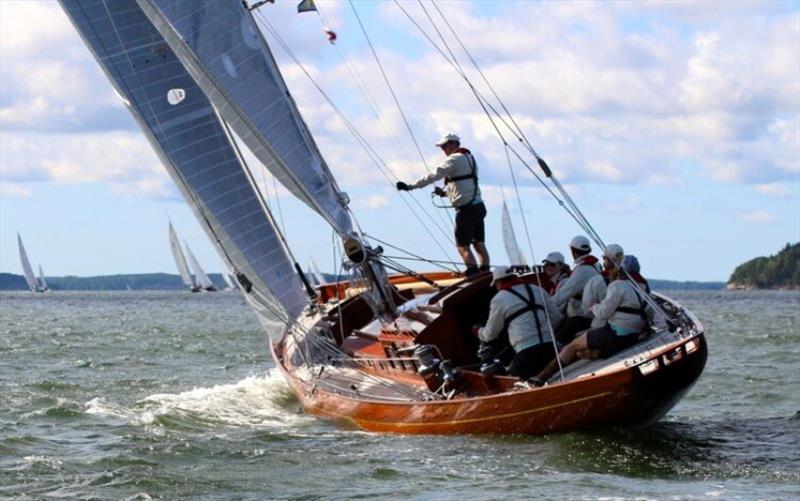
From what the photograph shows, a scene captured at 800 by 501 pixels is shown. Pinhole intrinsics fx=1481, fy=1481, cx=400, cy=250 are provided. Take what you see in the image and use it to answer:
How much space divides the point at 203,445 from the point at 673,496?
5206 mm

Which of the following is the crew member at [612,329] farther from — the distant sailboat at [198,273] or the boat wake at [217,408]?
the distant sailboat at [198,273]

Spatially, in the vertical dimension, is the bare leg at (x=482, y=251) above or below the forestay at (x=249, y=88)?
below

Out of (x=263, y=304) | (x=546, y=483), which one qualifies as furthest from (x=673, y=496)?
(x=263, y=304)

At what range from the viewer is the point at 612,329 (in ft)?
45.5

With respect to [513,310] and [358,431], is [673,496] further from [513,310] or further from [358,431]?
[358,431]

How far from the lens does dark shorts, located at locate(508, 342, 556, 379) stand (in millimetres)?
14000

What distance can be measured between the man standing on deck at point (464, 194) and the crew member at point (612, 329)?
3355mm

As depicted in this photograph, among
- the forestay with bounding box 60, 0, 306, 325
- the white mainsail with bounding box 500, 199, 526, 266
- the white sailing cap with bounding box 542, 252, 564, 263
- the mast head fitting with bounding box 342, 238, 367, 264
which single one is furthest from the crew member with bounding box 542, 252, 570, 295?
the white mainsail with bounding box 500, 199, 526, 266

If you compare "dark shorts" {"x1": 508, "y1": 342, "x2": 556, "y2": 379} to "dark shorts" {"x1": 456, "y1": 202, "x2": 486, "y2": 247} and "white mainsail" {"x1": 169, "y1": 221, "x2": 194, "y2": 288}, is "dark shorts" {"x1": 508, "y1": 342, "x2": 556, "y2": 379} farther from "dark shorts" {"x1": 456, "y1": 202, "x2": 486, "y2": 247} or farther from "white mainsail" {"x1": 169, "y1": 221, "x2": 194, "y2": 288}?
"white mainsail" {"x1": 169, "y1": 221, "x2": 194, "y2": 288}

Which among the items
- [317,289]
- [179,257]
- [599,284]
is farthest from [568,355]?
[179,257]

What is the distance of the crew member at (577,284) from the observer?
14.6m

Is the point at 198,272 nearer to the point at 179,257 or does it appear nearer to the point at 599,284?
the point at 179,257

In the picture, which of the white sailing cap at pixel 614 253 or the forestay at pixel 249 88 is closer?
the white sailing cap at pixel 614 253

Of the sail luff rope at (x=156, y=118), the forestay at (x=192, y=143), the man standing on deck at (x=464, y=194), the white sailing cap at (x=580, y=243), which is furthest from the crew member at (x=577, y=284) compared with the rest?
the sail luff rope at (x=156, y=118)
